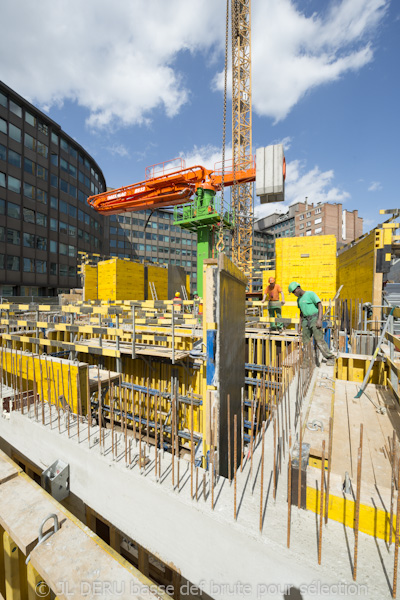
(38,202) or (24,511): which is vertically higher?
(38,202)

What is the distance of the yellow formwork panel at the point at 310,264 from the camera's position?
13945 millimetres

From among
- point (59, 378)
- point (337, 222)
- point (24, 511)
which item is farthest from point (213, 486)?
point (337, 222)

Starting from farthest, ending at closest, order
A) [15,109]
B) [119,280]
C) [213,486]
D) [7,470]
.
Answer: [15,109]
[119,280]
[7,470]
[213,486]

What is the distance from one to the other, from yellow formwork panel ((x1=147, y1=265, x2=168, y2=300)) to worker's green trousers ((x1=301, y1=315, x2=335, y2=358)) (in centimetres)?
1865

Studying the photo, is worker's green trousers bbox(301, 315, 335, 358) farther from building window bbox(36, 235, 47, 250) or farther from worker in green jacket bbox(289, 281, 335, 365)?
building window bbox(36, 235, 47, 250)

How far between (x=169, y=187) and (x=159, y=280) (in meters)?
10.6

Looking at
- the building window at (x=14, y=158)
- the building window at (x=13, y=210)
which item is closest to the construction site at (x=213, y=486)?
the building window at (x=13, y=210)

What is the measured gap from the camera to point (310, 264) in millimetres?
14180

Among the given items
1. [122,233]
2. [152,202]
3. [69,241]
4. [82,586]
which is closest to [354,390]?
[82,586]

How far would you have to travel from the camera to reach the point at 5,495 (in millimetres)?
2611

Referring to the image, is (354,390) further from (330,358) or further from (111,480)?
(111,480)

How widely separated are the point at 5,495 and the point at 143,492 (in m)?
1.44

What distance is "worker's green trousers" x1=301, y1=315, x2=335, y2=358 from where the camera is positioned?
6.09m

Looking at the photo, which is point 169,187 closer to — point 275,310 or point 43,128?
point 275,310
